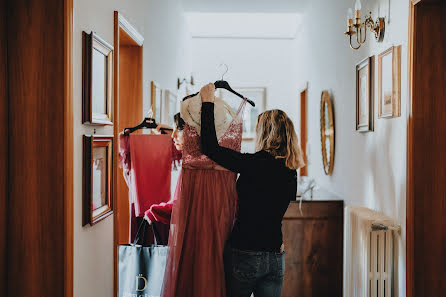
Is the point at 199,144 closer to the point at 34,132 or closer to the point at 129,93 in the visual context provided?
the point at 34,132

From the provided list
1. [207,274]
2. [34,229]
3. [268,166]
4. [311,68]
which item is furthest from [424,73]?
[311,68]

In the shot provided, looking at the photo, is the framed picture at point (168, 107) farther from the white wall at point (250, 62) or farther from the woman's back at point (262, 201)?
the white wall at point (250, 62)

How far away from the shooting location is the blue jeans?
1814 mm

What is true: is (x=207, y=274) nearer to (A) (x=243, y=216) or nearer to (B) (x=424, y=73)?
(A) (x=243, y=216)

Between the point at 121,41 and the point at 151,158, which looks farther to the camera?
the point at 121,41

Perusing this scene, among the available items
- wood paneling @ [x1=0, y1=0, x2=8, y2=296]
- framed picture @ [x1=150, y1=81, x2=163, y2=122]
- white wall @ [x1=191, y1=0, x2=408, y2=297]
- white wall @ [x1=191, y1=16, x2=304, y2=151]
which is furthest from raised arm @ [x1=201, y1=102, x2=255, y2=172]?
white wall @ [x1=191, y1=16, x2=304, y2=151]

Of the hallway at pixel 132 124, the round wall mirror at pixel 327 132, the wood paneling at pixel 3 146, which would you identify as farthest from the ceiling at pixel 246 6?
the wood paneling at pixel 3 146

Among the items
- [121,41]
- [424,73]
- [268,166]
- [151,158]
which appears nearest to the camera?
[268,166]

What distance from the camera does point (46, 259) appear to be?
1.64m

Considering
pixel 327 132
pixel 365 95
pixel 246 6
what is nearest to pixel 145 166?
pixel 365 95

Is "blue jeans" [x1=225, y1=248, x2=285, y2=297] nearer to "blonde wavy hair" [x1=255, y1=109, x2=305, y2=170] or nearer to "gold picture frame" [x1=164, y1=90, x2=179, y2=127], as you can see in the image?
"blonde wavy hair" [x1=255, y1=109, x2=305, y2=170]

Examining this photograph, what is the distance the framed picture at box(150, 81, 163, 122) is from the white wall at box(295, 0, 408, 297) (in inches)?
60.4

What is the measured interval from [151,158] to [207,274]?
2.38ft

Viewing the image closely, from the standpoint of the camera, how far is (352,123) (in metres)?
3.27
